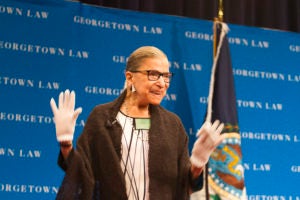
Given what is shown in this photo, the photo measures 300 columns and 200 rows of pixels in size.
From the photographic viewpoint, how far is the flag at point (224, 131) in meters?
3.29

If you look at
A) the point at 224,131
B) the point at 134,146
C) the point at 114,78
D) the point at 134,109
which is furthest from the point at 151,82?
the point at 114,78

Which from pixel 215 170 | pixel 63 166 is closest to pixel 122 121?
pixel 63 166

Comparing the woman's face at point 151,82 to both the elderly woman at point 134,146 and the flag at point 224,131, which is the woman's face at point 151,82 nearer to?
the elderly woman at point 134,146

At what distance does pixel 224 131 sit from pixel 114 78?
824mm

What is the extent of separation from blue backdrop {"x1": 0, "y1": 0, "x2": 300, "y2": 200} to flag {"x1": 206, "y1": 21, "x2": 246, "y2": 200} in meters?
0.29

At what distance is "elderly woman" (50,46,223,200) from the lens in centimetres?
193

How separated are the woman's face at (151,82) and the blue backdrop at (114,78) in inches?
58.9

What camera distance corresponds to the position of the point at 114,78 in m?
3.66

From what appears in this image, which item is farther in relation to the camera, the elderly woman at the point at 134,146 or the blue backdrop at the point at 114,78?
the blue backdrop at the point at 114,78

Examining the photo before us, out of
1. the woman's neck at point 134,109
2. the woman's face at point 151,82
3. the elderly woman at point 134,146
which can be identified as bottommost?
the elderly woman at point 134,146

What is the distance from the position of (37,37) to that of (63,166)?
1751 mm

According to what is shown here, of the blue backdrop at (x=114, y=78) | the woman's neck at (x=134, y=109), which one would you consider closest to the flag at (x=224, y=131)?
the blue backdrop at (x=114, y=78)

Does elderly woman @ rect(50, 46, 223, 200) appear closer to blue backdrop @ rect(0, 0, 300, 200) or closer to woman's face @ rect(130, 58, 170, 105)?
woman's face @ rect(130, 58, 170, 105)

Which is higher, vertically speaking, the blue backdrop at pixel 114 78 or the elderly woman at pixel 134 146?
the blue backdrop at pixel 114 78
